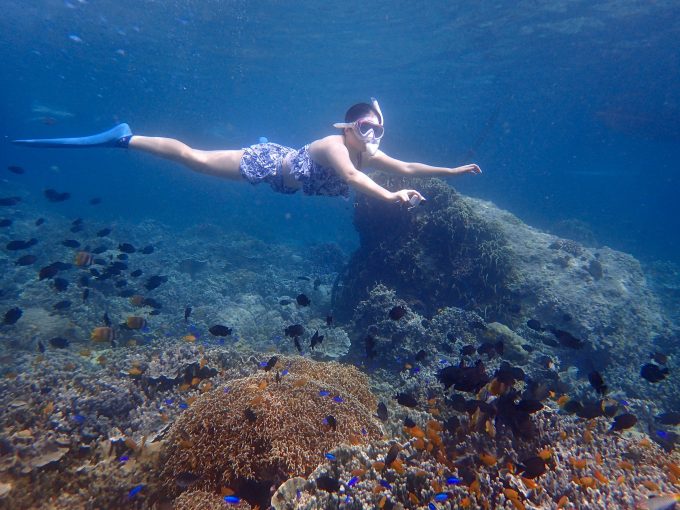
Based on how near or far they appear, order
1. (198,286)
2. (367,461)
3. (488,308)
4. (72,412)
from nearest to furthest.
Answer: (367,461) → (72,412) → (488,308) → (198,286)

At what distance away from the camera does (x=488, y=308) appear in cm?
1197

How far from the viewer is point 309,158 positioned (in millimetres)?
6699

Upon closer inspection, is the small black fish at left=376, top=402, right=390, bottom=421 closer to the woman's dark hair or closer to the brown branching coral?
the brown branching coral

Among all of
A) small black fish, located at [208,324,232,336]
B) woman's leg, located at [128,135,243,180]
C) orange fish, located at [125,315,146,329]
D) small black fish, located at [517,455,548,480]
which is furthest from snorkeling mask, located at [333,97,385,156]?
orange fish, located at [125,315,146,329]

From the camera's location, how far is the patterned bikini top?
6.53 meters

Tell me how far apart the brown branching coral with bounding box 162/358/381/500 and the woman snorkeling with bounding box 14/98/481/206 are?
10.4 feet

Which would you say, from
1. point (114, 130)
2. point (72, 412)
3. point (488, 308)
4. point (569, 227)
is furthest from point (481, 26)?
point (72, 412)

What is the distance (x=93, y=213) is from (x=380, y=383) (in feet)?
134

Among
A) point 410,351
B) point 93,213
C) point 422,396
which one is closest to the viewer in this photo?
point 422,396

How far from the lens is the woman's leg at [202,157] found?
293 inches

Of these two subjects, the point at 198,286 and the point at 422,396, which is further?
the point at 198,286

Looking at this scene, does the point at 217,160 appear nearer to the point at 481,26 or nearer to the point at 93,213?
the point at 481,26

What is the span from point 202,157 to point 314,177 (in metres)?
2.68

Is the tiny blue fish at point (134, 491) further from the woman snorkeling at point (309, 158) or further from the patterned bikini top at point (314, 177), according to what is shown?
the patterned bikini top at point (314, 177)
